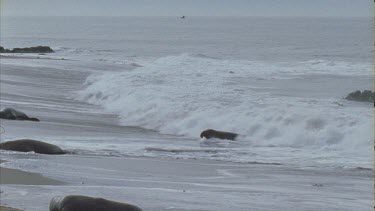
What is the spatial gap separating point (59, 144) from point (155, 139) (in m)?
2.54

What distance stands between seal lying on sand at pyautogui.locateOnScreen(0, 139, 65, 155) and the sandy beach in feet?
0.92

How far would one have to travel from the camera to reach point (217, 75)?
100 feet

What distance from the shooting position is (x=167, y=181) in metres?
10.2

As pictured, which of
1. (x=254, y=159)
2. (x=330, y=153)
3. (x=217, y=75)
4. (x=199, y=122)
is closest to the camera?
(x=254, y=159)

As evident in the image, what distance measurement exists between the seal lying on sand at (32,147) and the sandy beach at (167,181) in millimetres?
281

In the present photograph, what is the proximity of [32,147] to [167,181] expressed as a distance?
301cm

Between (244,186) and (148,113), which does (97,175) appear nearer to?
(244,186)

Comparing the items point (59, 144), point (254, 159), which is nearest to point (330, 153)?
point (254, 159)

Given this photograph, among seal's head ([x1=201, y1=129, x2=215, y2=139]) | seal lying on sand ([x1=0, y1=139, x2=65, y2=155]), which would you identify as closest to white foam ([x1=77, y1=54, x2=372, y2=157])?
seal's head ([x1=201, y1=129, x2=215, y2=139])

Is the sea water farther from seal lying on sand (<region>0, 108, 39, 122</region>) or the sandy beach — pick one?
seal lying on sand (<region>0, 108, 39, 122</region>)

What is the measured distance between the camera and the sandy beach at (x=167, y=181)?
867 cm

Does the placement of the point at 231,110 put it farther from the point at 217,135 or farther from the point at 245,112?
the point at 217,135

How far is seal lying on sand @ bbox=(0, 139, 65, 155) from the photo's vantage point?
1219 cm

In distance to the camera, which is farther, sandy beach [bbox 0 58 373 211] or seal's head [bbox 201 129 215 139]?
seal's head [bbox 201 129 215 139]
